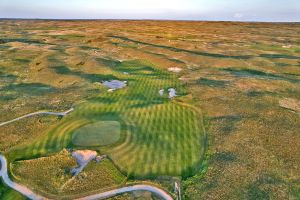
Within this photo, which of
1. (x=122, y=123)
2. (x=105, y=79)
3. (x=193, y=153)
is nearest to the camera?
(x=193, y=153)

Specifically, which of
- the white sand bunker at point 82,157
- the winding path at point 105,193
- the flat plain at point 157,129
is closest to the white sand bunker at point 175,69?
the flat plain at point 157,129

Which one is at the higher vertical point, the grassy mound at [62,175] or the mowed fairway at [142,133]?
the mowed fairway at [142,133]


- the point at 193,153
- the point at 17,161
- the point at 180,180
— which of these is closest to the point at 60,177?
the point at 17,161

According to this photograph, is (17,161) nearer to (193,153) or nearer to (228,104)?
(193,153)

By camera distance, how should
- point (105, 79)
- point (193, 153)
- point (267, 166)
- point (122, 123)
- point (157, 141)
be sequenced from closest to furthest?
point (267, 166), point (193, 153), point (157, 141), point (122, 123), point (105, 79)

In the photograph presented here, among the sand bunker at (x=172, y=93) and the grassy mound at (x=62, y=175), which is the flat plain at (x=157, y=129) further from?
the sand bunker at (x=172, y=93)

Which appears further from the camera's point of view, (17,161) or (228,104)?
(228,104)
